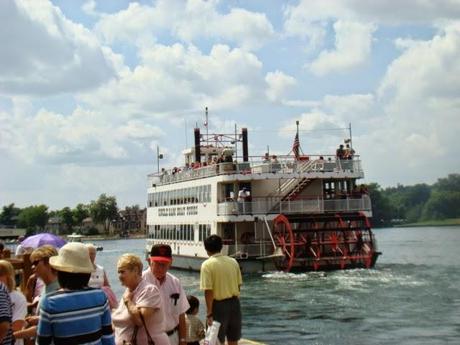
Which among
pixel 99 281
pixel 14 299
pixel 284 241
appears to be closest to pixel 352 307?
pixel 284 241

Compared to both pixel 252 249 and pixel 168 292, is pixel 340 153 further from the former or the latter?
pixel 168 292

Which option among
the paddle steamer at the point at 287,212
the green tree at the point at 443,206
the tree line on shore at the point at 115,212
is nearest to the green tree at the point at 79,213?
the tree line on shore at the point at 115,212

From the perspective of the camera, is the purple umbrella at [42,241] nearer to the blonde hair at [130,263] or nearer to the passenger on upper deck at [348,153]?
the blonde hair at [130,263]

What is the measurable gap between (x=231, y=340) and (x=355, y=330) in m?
8.09

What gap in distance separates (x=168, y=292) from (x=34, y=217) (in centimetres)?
15562

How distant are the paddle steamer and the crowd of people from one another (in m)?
18.6

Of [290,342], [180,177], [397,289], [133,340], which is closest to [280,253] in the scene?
[397,289]

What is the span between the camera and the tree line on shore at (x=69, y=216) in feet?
492

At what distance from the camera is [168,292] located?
6340 millimetres

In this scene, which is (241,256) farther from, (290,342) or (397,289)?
(290,342)

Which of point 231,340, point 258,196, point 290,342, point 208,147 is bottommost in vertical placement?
point 290,342

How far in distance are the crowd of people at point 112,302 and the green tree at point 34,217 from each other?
152 m

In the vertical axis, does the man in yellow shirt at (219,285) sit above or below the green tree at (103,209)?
below

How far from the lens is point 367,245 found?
92.3 ft
